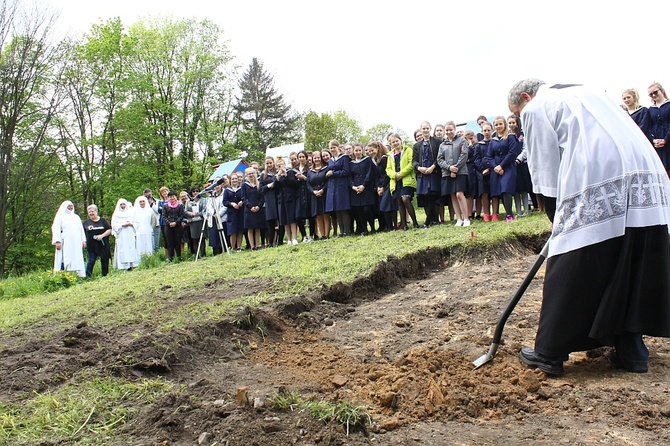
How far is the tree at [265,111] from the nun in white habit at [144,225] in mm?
34832

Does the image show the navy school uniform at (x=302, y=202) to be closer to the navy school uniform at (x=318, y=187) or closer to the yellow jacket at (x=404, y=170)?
the navy school uniform at (x=318, y=187)

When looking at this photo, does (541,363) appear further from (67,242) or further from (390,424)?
(67,242)

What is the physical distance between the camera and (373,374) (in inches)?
167

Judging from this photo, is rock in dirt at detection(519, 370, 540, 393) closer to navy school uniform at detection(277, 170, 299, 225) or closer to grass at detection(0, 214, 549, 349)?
grass at detection(0, 214, 549, 349)

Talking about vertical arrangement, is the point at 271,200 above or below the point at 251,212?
above

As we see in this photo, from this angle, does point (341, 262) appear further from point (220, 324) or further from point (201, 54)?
point (201, 54)

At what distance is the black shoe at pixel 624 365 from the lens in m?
3.90

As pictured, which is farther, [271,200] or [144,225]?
[144,225]

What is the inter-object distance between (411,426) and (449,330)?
2.05 m

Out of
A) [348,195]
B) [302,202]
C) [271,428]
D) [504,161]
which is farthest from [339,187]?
[271,428]

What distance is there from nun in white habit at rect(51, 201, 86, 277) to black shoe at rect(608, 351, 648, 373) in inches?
530

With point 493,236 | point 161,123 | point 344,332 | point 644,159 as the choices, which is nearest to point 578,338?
point 644,159

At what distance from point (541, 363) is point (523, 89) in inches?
80.0

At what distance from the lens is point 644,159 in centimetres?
394
